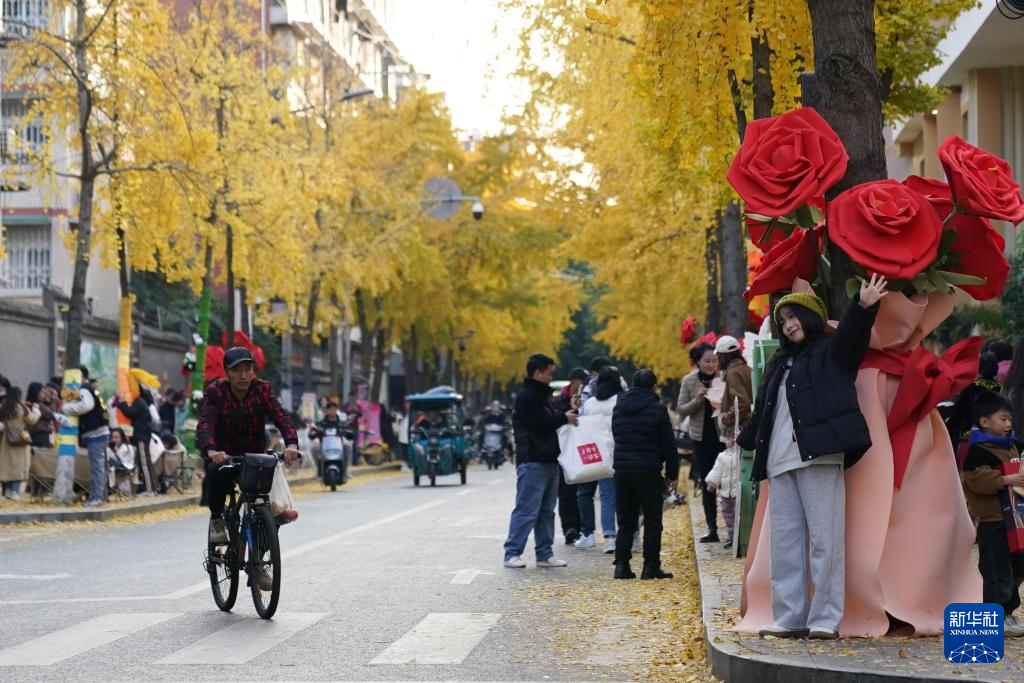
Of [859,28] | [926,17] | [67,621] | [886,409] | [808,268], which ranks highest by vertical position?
[926,17]

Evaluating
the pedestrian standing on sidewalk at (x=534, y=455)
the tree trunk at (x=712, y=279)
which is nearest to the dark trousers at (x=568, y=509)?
the pedestrian standing on sidewalk at (x=534, y=455)

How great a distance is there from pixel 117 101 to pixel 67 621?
16.3m

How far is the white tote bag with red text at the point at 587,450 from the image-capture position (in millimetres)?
15789

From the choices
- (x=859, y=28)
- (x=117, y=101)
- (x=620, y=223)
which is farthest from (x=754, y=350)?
(x=620, y=223)

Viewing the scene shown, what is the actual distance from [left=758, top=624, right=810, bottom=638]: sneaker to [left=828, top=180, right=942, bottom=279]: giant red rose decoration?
1.86m

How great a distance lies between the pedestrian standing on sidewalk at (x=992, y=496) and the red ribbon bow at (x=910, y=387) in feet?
0.94

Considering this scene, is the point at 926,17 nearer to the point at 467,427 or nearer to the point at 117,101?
the point at 117,101

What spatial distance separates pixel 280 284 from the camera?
31938 millimetres

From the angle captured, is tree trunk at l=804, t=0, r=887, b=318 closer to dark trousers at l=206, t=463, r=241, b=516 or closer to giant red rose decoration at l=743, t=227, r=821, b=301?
giant red rose decoration at l=743, t=227, r=821, b=301

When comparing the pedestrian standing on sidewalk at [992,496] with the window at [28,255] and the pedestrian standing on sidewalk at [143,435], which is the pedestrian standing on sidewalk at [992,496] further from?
the window at [28,255]

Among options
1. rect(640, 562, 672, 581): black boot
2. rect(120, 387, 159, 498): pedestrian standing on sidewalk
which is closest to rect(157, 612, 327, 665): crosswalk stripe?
rect(640, 562, 672, 581): black boot

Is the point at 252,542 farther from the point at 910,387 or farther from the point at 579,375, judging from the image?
the point at 579,375

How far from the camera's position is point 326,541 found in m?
18.1

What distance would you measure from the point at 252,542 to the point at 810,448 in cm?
432
